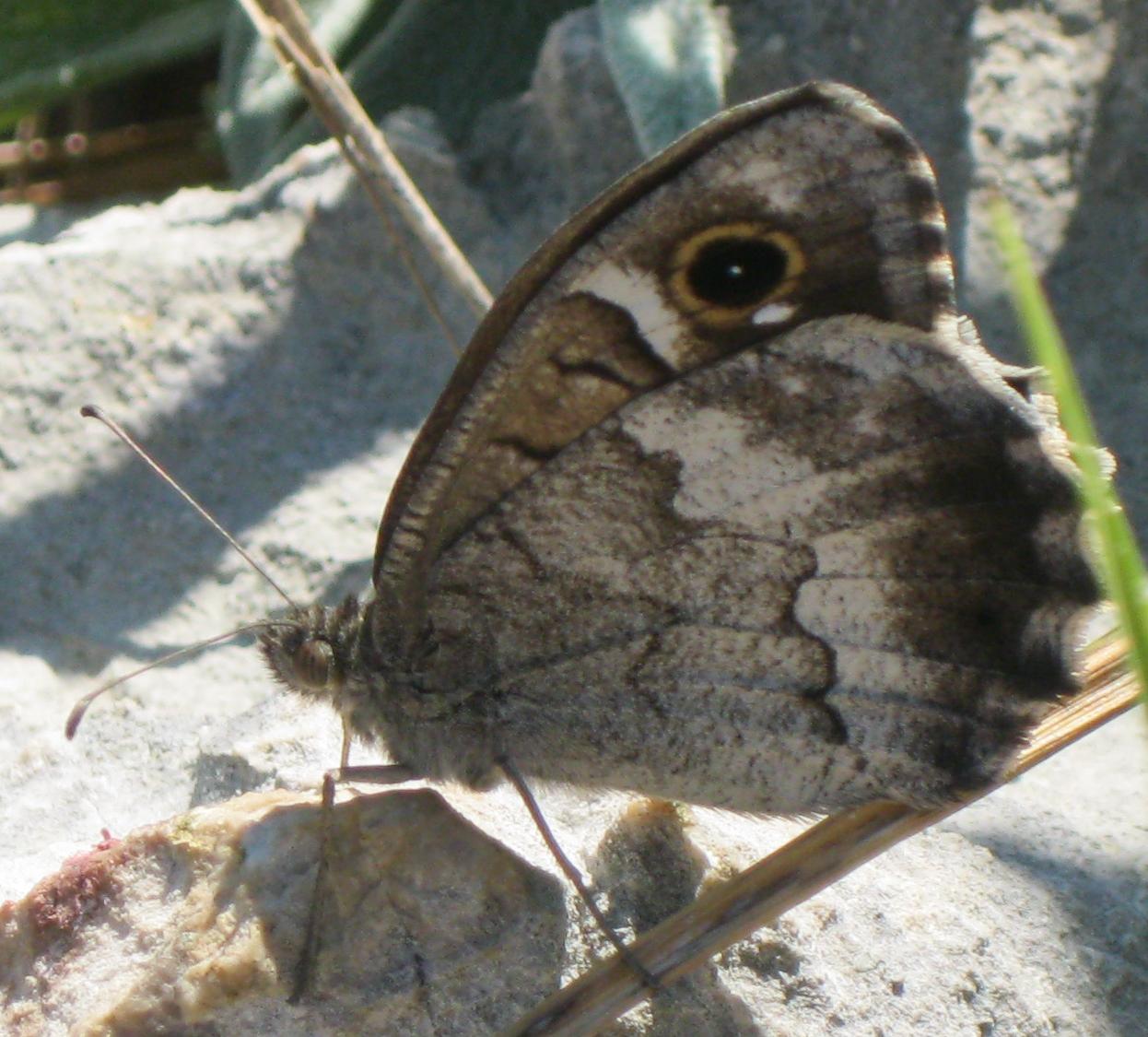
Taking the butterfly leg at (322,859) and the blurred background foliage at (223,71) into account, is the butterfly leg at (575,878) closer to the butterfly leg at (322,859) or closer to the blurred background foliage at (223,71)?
the butterfly leg at (322,859)

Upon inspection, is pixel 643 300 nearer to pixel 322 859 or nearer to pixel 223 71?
pixel 322 859

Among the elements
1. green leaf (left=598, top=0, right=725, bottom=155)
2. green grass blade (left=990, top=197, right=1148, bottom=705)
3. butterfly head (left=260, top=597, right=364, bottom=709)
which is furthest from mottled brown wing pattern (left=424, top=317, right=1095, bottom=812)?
green leaf (left=598, top=0, right=725, bottom=155)

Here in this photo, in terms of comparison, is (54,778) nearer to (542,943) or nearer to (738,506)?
(542,943)

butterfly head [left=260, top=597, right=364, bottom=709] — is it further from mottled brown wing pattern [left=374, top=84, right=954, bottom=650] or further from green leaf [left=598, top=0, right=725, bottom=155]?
green leaf [left=598, top=0, right=725, bottom=155]

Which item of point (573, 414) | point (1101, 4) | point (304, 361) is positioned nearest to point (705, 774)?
point (573, 414)

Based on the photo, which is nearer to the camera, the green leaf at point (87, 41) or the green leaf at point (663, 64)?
the green leaf at point (663, 64)

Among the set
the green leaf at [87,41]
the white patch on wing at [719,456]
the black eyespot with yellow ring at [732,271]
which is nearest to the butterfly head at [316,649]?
the white patch on wing at [719,456]
